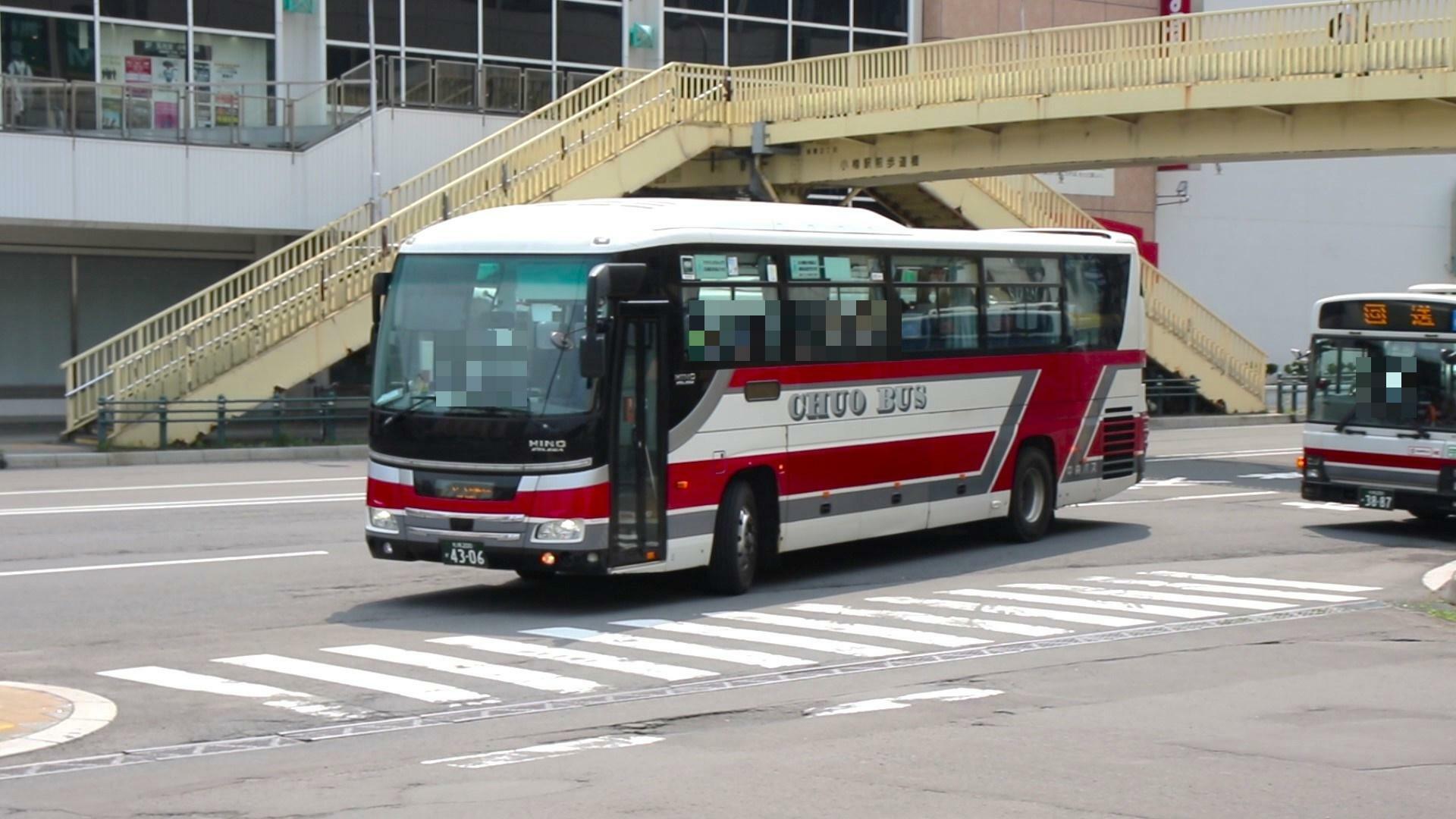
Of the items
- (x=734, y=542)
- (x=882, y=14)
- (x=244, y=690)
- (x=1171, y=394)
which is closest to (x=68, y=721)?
(x=244, y=690)

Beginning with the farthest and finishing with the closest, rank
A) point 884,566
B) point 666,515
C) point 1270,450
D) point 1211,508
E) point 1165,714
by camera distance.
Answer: point 1270,450, point 1211,508, point 884,566, point 666,515, point 1165,714

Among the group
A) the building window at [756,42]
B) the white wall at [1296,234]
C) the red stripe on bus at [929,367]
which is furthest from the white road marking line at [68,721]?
the white wall at [1296,234]

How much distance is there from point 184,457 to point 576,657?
18505 mm

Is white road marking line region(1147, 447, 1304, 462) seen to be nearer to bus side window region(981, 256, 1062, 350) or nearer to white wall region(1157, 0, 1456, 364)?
bus side window region(981, 256, 1062, 350)

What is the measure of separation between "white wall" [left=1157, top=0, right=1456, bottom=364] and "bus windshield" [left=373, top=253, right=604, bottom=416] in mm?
44901

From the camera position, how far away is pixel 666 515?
45.5 ft

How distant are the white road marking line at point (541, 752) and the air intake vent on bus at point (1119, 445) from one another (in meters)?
11.7

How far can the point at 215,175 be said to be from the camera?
35.1 meters

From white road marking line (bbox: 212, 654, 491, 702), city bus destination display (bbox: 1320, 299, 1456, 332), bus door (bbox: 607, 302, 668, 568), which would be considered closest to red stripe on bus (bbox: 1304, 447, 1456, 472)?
city bus destination display (bbox: 1320, 299, 1456, 332)

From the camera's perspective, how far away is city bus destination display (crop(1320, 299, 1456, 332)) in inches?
790

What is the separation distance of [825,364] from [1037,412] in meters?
3.92

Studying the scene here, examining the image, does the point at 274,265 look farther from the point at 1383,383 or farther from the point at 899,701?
the point at 899,701

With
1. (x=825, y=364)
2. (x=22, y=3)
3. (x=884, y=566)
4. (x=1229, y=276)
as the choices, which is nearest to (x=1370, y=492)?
(x=884, y=566)

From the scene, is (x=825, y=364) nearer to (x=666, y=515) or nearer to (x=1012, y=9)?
(x=666, y=515)
